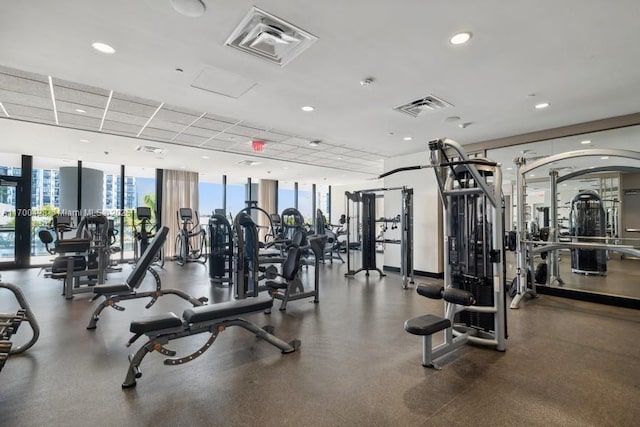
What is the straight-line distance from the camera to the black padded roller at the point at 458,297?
2.58 m

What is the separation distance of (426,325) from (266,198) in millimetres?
10378

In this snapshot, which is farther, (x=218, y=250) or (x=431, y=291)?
(x=218, y=250)

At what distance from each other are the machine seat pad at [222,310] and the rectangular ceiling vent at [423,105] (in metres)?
3.09

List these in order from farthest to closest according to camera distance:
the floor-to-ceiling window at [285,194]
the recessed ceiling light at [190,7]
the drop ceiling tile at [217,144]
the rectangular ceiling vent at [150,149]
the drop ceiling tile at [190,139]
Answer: the floor-to-ceiling window at [285,194]
the rectangular ceiling vent at [150,149]
the drop ceiling tile at [217,144]
the drop ceiling tile at [190,139]
the recessed ceiling light at [190,7]

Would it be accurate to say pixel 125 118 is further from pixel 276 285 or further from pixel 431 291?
pixel 431 291

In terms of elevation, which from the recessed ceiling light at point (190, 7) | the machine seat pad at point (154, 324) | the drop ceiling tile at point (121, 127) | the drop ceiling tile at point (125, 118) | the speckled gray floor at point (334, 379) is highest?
the drop ceiling tile at point (125, 118)

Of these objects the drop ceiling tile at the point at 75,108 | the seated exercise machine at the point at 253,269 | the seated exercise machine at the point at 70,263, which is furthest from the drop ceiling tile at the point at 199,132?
the seated exercise machine at the point at 70,263

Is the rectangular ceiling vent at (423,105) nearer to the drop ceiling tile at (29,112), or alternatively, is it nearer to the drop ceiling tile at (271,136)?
the drop ceiling tile at (271,136)

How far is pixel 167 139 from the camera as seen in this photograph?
6258 millimetres

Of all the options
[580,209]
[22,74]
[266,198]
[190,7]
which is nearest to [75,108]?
[22,74]

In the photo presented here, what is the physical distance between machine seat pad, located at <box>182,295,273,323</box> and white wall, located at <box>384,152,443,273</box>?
189 inches

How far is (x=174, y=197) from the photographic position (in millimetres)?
10156

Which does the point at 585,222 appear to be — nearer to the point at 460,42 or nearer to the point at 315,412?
the point at 460,42

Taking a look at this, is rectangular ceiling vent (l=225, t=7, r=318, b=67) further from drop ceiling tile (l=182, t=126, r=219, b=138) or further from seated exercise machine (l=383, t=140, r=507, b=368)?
drop ceiling tile (l=182, t=126, r=219, b=138)
